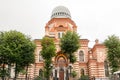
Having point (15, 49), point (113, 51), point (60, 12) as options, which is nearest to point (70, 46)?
point (113, 51)

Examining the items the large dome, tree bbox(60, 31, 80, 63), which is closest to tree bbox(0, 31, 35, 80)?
tree bbox(60, 31, 80, 63)

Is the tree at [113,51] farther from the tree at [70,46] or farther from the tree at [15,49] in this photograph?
the tree at [15,49]

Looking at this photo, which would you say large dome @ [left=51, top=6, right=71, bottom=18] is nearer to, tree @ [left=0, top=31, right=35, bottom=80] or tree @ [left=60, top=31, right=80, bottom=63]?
tree @ [left=60, top=31, right=80, bottom=63]

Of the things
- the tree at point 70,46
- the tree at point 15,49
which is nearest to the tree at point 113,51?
the tree at point 70,46

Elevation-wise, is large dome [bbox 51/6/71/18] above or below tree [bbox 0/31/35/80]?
above

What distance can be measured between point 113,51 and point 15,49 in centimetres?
1701

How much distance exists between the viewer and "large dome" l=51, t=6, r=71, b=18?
5378 cm

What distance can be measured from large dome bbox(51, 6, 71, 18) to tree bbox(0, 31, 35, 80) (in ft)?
55.8

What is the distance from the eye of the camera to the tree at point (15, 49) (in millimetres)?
35050

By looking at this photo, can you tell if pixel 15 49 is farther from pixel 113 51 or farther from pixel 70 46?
pixel 113 51

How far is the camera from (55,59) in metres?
44.9

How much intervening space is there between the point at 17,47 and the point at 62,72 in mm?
12135

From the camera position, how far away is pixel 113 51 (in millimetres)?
38594

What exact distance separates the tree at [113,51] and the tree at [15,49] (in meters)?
13.6
